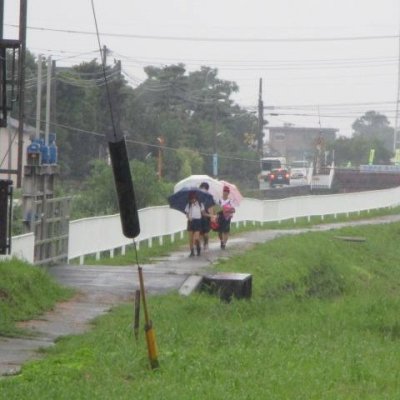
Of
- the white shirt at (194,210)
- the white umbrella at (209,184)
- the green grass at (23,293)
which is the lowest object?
the green grass at (23,293)

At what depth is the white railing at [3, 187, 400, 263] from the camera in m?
26.0

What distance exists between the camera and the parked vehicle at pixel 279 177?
81.4 m

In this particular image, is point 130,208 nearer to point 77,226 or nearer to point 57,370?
point 57,370

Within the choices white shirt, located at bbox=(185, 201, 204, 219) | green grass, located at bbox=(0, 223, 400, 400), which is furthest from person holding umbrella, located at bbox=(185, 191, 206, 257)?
green grass, located at bbox=(0, 223, 400, 400)

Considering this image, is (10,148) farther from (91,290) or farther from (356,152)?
(356,152)

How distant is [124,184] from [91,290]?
32.2 feet

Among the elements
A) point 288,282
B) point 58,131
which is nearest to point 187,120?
point 58,131

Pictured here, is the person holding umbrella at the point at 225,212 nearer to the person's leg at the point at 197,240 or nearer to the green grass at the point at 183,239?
the person's leg at the point at 197,240

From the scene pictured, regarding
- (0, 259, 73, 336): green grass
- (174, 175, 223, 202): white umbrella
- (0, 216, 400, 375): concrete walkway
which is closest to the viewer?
(0, 216, 400, 375): concrete walkway

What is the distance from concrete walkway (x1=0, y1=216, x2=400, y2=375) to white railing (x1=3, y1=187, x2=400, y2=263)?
132cm

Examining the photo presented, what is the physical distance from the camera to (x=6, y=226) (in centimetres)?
1564

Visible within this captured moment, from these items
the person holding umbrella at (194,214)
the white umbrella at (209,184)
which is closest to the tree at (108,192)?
the white umbrella at (209,184)

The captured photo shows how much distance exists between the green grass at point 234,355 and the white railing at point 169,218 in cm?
451

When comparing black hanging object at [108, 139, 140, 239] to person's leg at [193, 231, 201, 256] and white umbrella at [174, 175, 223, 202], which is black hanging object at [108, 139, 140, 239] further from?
white umbrella at [174, 175, 223, 202]
